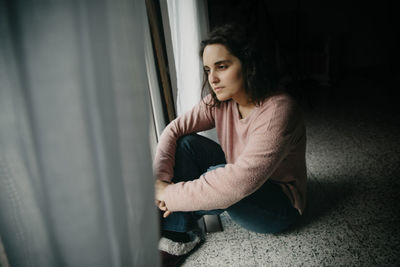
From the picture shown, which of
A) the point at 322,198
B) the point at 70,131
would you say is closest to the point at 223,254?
the point at 322,198

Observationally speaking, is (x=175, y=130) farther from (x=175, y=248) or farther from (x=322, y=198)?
(x=322, y=198)

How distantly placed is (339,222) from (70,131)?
129 cm

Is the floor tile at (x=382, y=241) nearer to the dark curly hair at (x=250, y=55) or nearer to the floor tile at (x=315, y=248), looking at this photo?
the floor tile at (x=315, y=248)

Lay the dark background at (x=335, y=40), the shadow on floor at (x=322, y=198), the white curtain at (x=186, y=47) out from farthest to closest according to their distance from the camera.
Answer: the dark background at (x=335, y=40)
the white curtain at (x=186, y=47)
the shadow on floor at (x=322, y=198)

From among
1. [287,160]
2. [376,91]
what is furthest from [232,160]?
[376,91]

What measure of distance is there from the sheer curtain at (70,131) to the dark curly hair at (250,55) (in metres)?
0.50

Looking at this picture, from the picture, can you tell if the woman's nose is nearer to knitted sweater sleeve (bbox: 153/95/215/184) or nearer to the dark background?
knitted sweater sleeve (bbox: 153/95/215/184)

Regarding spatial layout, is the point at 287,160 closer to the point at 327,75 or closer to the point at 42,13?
the point at 42,13

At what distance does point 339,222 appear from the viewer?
4.01 ft

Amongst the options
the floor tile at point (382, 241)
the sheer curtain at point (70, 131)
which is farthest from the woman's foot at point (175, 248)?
the floor tile at point (382, 241)

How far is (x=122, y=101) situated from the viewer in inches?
17.9

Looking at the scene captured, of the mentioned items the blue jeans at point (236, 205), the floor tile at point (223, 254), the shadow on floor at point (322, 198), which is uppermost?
the blue jeans at point (236, 205)

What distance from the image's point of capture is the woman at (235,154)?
836 millimetres

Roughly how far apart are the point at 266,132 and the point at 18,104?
680 mm
